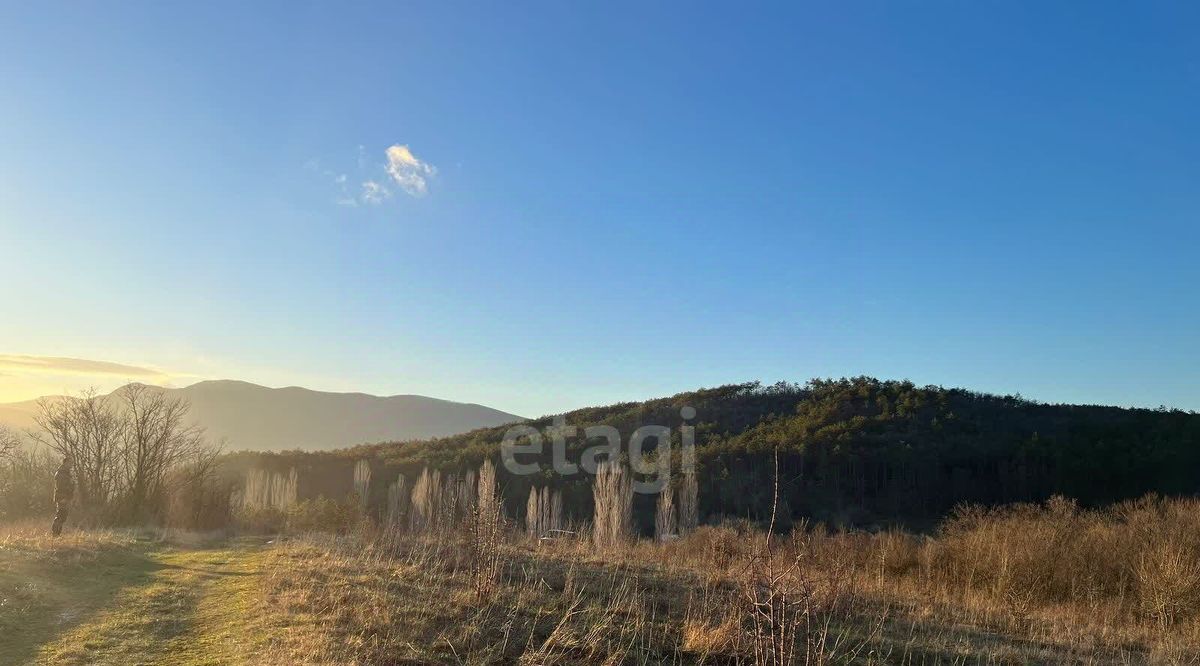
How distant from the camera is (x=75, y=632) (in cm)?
806

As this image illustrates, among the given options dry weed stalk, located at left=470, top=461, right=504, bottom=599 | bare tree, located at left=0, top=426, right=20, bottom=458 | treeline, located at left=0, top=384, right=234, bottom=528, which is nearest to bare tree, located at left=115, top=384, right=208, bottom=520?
treeline, located at left=0, top=384, right=234, bottom=528

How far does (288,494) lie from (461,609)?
30905 millimetres

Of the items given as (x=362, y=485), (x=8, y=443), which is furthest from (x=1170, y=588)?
(x=8, y=443)

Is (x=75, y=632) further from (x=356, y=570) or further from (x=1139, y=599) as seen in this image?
(x=1139, y=599)

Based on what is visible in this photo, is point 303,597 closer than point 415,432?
Yes

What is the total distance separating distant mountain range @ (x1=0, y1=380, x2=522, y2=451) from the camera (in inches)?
5125

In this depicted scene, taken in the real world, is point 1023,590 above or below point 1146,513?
below

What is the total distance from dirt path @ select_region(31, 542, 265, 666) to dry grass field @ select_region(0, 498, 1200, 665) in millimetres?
46

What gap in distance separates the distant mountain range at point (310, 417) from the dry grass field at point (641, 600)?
332 ft

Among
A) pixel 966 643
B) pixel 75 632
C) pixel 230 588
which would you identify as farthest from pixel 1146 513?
pixel 75 632

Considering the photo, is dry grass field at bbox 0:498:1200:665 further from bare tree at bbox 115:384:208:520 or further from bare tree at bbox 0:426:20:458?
Result: bare tree at bbox 0:426:20:458

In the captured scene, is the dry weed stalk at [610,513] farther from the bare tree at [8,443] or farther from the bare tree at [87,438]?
the bare tree at [8,443]

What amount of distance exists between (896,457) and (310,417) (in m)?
128

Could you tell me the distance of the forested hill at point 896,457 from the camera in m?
41.9
